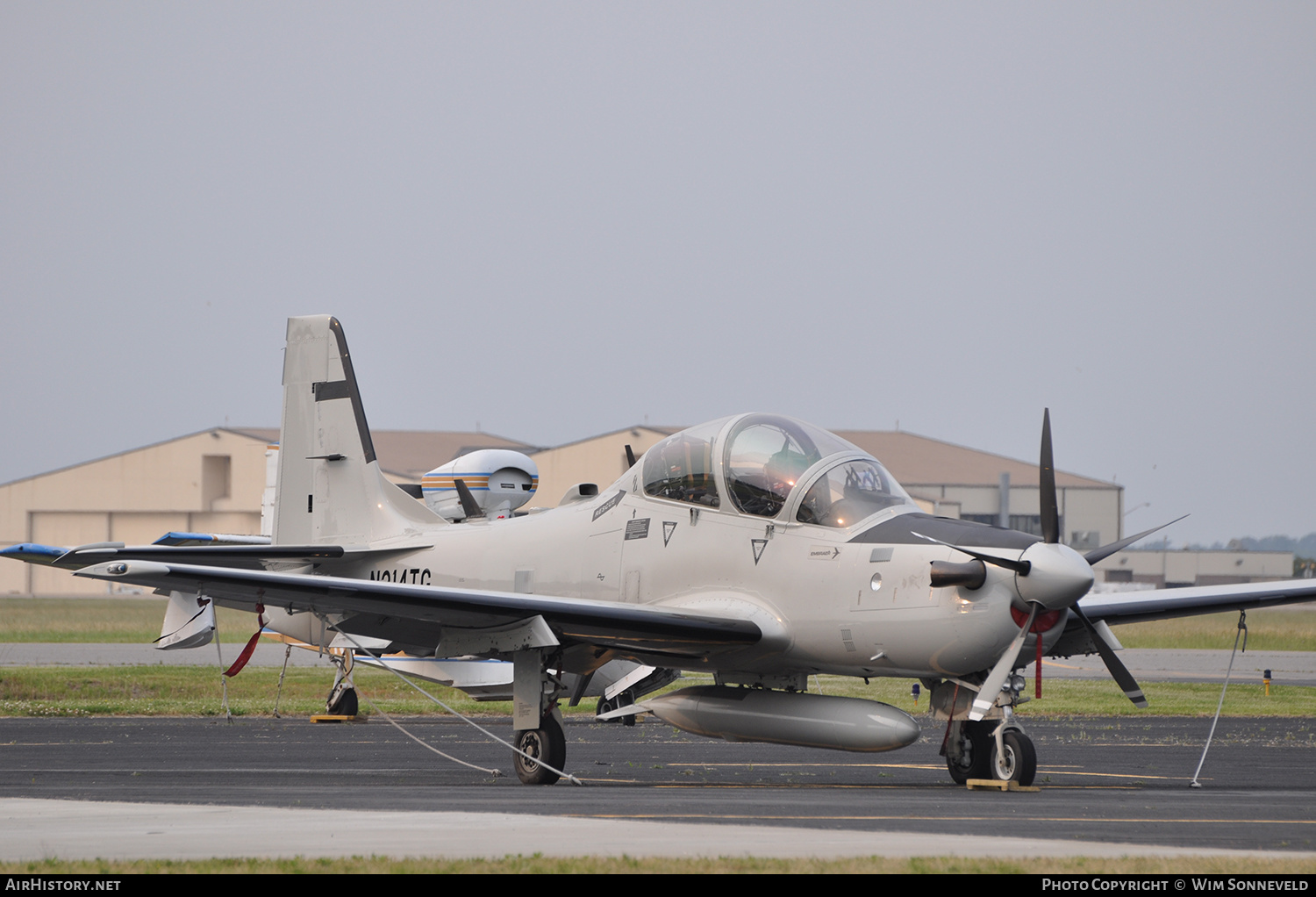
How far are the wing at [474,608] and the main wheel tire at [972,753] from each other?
6.85 ft

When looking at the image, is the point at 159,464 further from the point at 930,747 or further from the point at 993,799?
the point at 993,799

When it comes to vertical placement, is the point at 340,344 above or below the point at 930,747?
above

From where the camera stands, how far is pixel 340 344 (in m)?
18.7

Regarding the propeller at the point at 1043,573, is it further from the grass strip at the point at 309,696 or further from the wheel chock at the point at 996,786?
the grass strip at the point at 309,696

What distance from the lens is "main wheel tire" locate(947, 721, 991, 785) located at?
13102 mm

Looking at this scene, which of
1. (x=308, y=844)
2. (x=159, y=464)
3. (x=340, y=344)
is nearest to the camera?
(x=308, y=844)

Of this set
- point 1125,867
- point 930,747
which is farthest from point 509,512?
point 1125,867

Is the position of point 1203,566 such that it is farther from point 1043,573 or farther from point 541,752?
point 1043,573

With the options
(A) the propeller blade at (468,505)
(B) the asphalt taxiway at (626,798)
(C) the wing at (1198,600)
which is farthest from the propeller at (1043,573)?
(A) the propeller blade at (468,505)

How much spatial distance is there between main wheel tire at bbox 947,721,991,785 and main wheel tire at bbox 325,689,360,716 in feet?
41.0

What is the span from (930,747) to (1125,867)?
37.5ft

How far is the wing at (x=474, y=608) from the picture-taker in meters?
12.9

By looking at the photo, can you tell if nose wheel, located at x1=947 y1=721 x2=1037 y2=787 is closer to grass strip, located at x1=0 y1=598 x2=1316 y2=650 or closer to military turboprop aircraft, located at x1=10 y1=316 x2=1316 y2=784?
military turboprop aircraft, located at x1=10 y1=316 x2=1316 y2=784
